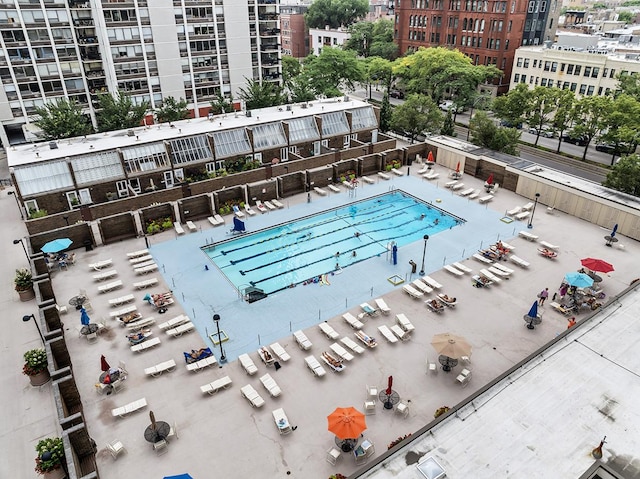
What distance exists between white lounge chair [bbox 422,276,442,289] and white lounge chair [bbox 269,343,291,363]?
1089 centimetres

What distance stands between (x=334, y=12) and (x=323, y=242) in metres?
102

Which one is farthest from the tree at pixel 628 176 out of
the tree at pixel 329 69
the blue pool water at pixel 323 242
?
the tree at pixel 329 69

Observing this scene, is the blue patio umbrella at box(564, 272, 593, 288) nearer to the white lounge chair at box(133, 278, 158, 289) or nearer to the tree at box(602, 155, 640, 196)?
the tree at box(602, 155, 640, 196)

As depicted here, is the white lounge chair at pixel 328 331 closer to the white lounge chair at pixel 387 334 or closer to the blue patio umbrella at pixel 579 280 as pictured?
the white lounge chair at pixel 387 334

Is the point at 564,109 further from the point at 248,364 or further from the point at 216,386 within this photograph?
the point at 216,386

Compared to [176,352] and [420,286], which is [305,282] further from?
[176,352]

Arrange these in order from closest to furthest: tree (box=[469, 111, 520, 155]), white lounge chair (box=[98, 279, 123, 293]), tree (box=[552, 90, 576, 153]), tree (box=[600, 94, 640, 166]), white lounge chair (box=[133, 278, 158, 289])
→ white lounge chair (box=[98, 279, 123, 293]) → white lounge chair (box=[133, 278, 158, 289]) → tree (box=[600, 94, 640, 166]) → tree (box=[469, 111, 520, 155]) → tree (box=[552, 90, 576, 153])

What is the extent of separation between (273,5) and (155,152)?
4046 centimetres

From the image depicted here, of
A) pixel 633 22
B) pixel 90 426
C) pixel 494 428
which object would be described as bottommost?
pixel 90 426

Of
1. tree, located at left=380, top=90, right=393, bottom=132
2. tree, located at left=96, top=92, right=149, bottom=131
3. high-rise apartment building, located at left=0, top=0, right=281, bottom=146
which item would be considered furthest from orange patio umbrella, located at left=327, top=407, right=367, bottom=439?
high-rise apartment building, located at left=0, top=0, right=281, bottom=146

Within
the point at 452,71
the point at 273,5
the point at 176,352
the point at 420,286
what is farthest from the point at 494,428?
the point at 273,5

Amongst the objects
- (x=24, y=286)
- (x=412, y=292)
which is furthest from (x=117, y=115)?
(x=412, y=292)

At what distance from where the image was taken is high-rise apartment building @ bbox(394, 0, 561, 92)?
72875 mm

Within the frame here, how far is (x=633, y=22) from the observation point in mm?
139000
